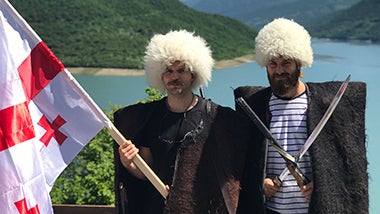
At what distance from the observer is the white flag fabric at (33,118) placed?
1902 mm

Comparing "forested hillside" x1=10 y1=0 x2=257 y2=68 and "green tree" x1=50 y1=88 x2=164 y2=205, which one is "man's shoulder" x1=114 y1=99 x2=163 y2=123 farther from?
"forested hillside" x1=10 y1=0 x2=257 y2=68

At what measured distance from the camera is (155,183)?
2.04 m

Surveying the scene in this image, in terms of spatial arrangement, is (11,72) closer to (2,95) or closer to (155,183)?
(2,95)

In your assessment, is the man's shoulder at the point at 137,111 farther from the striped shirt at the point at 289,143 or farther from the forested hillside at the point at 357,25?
the forested hillside at the point at 357,25

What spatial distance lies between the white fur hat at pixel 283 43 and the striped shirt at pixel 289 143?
17 centimetres

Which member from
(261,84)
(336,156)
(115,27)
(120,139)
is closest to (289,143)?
(336,156)

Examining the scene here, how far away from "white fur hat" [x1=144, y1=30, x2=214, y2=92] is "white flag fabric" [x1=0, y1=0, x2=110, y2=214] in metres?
0.27

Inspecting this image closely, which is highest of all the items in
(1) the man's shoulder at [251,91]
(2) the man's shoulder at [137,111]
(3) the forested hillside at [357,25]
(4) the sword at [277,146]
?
(3) the forested hillside at [357,25]

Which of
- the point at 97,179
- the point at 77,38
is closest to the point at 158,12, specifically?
the point at 77,38

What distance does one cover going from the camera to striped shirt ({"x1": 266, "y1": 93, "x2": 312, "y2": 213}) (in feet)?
6.76

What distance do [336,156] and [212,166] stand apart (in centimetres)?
49

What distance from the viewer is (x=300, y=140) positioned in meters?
2.06

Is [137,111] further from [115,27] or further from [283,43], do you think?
[115,27]

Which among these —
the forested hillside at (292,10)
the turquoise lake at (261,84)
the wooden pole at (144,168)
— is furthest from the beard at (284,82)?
the forested hillside at (292,10)
